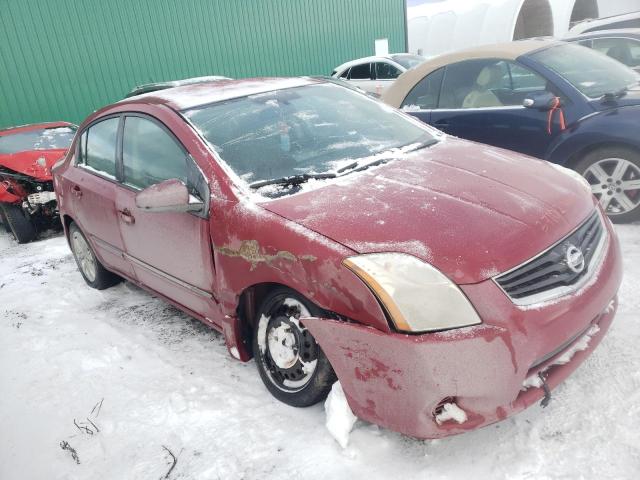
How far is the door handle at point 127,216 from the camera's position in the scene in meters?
3.09

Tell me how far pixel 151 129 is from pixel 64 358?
1.58 metres

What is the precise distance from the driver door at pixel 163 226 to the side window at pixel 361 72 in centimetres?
907

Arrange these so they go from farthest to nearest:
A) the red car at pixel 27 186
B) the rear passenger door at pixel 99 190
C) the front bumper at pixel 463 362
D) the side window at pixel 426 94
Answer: the red car at pixel 27 186 → the side window at pixel 426 94 → the rear passenger door at pixel 99 190 → the front bumper at pixel 463 362

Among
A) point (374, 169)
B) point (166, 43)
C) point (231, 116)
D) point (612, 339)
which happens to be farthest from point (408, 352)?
point (166, 43)

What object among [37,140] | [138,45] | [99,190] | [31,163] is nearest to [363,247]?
[99,190]

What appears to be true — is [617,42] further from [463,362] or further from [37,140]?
[37,140]

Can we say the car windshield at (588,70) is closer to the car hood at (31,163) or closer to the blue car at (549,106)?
the blue car at (549,106)

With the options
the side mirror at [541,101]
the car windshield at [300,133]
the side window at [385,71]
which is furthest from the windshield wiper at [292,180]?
the side window at [385,71]

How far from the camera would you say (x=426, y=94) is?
4918mm

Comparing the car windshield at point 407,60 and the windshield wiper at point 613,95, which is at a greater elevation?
A: the windshield wiper at point 613,95

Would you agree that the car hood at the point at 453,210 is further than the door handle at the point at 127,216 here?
No

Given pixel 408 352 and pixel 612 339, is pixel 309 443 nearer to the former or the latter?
pixel 408 352

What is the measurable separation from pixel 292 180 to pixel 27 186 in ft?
15.7

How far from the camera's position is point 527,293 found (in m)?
1.82
